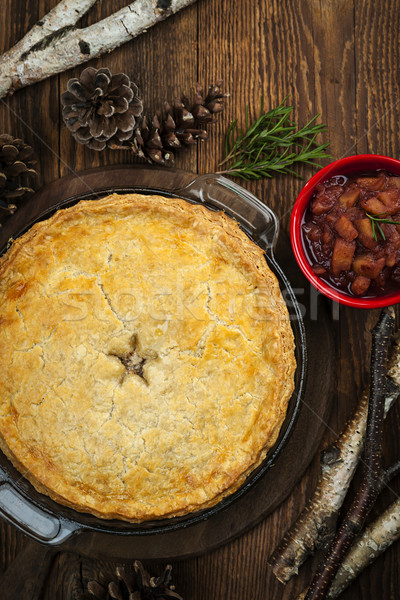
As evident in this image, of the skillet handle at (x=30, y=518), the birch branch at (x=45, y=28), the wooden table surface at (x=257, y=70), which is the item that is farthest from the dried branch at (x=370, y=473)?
the birch branch at (x=45, y=28)

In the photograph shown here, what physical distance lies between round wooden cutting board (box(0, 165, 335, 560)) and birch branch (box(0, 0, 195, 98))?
25.6 inches

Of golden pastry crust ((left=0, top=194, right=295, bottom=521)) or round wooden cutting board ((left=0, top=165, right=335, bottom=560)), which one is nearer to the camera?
golden pastry crust ((left=0, top=194, right=295, bottom=521))

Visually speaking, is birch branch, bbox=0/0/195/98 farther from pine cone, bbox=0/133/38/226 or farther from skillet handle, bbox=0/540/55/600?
skillet handle, bbox=0/540/55/600

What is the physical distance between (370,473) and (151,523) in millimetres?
1150

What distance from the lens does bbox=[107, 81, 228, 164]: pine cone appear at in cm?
284

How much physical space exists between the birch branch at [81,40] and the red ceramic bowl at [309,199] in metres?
1.32

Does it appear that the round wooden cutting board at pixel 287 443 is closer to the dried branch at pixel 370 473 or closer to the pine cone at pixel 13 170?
the pine cone at pixel 13 170

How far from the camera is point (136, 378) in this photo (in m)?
2.41

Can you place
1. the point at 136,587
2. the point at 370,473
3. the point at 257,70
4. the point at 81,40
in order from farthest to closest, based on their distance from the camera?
the point at 257,70, the point at 81,40, the point at 136,587, the point at 370,473

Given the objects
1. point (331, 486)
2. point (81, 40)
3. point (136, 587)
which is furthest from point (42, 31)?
point (136, 587)

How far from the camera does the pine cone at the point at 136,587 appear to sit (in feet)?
8.83

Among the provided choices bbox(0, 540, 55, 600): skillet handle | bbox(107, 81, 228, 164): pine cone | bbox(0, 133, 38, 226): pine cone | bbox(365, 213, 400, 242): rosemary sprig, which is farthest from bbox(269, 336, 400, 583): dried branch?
bbox(0, 133, 38, 226): pine cone

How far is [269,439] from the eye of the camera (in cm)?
253

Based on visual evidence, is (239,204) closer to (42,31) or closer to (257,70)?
(257,70)
